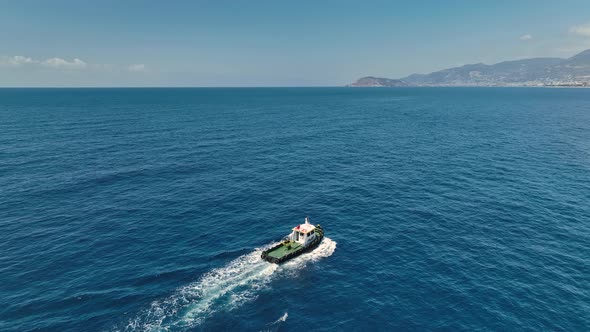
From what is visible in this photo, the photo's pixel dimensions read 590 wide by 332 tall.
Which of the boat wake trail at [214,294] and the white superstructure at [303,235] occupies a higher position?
the white superstructure at [303,235]

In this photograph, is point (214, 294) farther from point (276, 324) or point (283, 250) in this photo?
point (283, 250)

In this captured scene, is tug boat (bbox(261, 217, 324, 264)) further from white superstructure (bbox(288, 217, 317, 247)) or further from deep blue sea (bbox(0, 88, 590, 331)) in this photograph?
deep blue sea (bbox(0, 88, 590, 331))

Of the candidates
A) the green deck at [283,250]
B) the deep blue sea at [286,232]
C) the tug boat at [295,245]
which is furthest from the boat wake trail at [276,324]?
the green deck at [283,250]

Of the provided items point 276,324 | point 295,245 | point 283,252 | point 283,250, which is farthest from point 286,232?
point 276,324

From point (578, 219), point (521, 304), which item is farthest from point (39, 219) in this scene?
point (578, 219)

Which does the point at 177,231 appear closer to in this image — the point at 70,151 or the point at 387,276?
the point at 387,276

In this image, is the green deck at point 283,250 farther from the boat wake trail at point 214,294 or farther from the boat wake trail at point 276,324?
the boat wake trail at point 276,324
